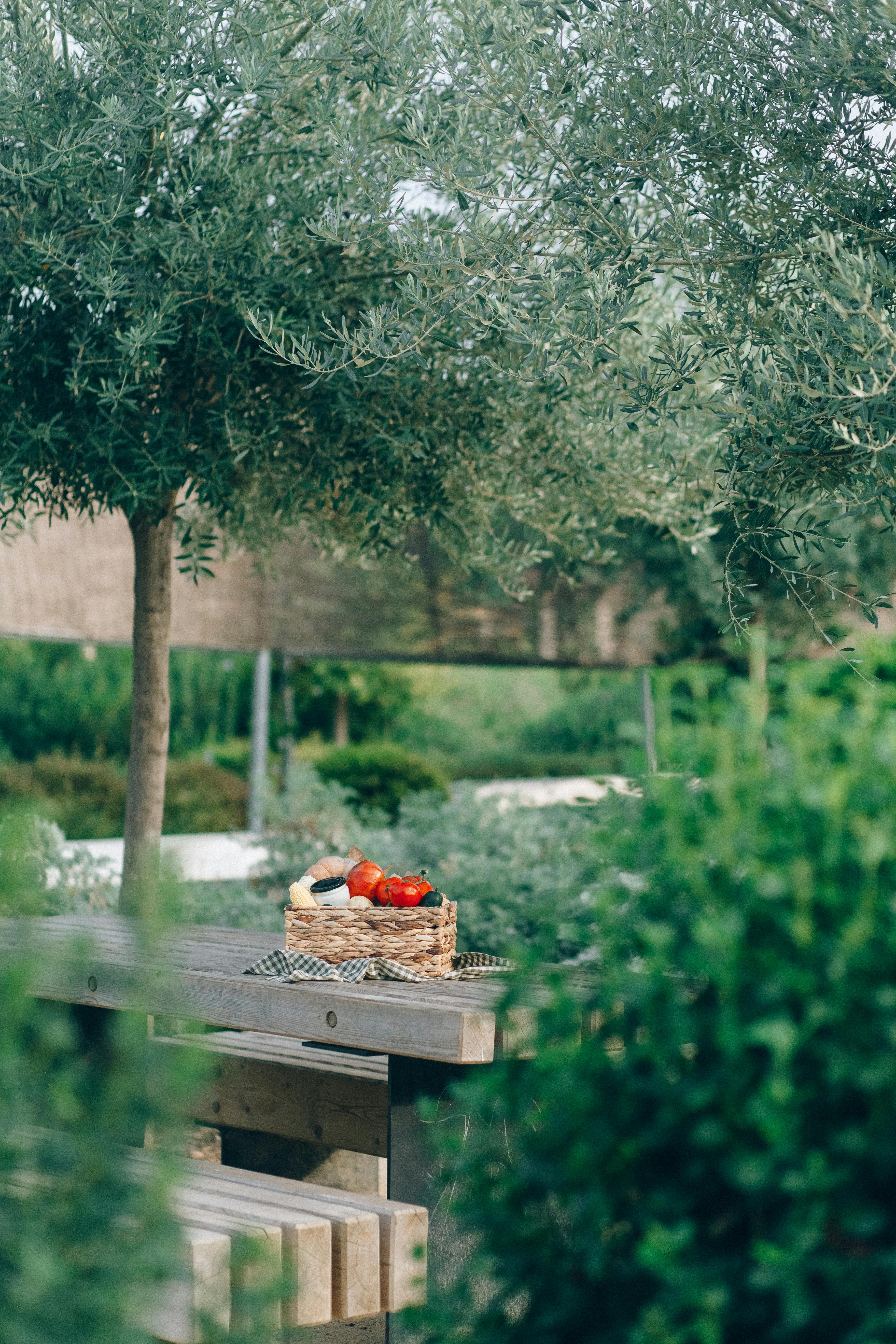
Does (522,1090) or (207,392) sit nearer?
(522,1090)

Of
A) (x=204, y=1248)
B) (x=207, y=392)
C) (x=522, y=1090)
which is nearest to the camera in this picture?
(x=522, y=1090)

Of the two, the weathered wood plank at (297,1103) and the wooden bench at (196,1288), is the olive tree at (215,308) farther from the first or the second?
the wooden bench at (196,1288)

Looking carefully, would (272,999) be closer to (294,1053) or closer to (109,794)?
(294,1053)

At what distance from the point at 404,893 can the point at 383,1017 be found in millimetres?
451

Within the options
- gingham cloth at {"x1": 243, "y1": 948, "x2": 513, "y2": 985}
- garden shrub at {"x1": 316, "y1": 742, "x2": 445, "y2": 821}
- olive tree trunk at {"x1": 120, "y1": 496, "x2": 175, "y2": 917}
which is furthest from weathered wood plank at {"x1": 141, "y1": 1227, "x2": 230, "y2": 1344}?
garden shrub at {"x1": 316, "y1": 742, "x2": 445, "y2": 821}

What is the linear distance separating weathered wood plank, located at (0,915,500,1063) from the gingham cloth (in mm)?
32

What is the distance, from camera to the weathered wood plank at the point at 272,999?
9.46 ft

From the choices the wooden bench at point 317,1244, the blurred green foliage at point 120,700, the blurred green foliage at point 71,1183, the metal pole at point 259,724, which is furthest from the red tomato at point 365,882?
the blurred green foliage at point 120,700

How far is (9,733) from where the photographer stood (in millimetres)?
10477

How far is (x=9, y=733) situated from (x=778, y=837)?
31.9ft

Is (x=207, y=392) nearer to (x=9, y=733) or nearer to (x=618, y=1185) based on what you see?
(x=618, y=1185)

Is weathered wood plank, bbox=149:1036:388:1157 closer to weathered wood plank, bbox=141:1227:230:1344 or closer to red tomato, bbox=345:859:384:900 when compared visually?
red tomato, bbox=345:859:384:900

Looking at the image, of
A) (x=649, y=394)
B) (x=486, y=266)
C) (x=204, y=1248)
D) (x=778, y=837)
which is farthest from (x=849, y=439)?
(x=204, y=1248)

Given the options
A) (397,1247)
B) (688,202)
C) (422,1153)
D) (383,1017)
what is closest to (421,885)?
(383,1017)
